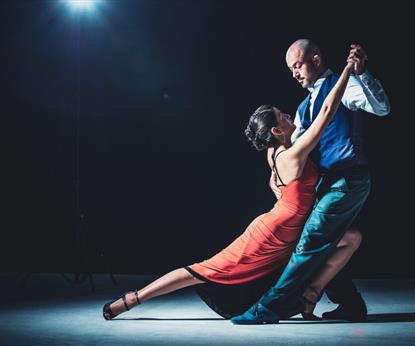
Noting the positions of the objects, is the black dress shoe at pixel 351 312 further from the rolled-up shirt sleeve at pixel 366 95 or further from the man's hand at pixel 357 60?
the man's hand at pixel 357 60

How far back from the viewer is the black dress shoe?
10.5 feet

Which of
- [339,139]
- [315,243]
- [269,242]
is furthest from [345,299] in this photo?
[339,139]

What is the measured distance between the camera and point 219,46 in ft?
17.5

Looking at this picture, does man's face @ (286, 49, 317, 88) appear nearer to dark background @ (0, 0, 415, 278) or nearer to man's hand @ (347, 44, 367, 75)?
man's hand @ (347, 44, 367, 75)

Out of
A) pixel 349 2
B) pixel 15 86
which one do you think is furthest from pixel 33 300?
pixel 349 2

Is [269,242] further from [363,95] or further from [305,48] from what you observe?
[305,48]

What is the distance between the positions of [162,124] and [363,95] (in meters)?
2.80

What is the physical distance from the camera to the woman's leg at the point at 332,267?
3.10 meters

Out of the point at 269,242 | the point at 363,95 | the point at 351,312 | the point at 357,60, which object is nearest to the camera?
the point at 357,60

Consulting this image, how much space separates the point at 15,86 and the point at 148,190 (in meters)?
1.55

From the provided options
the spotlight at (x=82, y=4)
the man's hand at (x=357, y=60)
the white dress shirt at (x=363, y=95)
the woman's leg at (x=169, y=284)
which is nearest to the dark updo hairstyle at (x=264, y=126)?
the white dress shirt at (x=363, y=95)

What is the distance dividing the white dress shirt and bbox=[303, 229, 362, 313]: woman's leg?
56 cm

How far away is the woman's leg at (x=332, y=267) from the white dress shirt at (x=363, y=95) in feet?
1.84

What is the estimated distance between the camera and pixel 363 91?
9.64 ft
